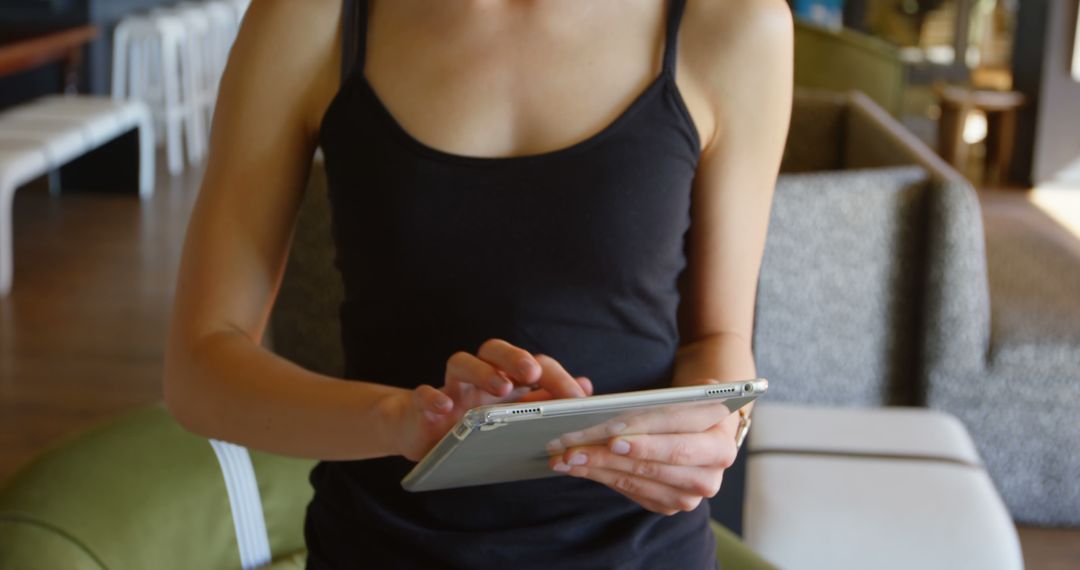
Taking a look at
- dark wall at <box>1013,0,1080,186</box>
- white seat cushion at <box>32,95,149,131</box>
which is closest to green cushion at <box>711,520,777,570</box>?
white seat cushion at <box>32,95,149,131</box>

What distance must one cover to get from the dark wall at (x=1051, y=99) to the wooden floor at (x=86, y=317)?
15.6ft

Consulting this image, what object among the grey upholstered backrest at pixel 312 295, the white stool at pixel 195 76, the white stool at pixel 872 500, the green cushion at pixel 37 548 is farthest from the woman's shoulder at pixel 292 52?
the white stool at pixel 195 76

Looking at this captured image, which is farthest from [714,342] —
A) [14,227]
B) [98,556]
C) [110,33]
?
[110,33]

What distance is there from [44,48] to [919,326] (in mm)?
5203

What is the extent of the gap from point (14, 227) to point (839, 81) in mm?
4003

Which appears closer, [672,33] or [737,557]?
[672,33]

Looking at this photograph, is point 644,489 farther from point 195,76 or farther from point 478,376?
point 195,76

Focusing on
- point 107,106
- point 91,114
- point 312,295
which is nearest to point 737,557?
point 312,295

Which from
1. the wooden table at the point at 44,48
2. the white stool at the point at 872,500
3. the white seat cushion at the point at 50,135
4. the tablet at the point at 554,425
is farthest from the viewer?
the wooden table at the point at 44,48

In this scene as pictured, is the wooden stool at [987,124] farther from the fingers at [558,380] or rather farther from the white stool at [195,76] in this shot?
the fingers at [558,380]

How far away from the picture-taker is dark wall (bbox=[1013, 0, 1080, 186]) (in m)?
7.52

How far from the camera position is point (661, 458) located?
2.91 feet

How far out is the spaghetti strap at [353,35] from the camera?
42.0 inches

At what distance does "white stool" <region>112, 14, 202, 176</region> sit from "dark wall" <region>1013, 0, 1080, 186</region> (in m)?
4.89
